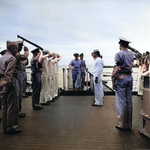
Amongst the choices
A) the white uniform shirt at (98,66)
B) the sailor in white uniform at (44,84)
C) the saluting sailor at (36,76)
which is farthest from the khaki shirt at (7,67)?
the white uniform shirt at (98,66)

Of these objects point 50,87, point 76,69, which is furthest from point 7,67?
point 76,69

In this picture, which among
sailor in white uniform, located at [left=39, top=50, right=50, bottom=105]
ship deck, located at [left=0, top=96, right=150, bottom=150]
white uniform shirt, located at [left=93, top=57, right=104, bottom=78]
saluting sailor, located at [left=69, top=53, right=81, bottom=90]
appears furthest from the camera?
saluting sailor, located at [left=69, top=53, right=81, bottom=90]

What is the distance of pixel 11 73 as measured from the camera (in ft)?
11.9

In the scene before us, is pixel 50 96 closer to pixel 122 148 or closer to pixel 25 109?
pixel 25 109

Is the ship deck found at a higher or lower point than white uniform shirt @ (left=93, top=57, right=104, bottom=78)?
lower

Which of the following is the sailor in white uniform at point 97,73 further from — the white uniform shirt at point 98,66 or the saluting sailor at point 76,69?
the saluting sailor at point 76,69

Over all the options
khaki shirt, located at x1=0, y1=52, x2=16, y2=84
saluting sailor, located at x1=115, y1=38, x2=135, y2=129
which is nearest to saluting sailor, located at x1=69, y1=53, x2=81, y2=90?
saluting sailor, located at x1=115, y1=38, x2=135, y2=129

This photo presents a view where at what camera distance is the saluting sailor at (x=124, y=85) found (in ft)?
13.2

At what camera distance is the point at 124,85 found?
13.4 ft

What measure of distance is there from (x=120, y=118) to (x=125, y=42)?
1.56 metres

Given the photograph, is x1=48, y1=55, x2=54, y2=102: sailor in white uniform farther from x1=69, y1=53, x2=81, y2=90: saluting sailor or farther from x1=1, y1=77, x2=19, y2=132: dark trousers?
x1=1, y1=77, x2=19, y2=132: dark trousers

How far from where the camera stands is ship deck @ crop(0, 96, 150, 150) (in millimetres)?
3283

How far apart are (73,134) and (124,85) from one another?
55.0 inches

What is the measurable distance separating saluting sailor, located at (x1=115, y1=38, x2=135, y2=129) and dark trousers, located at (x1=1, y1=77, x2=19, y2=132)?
2.02m
